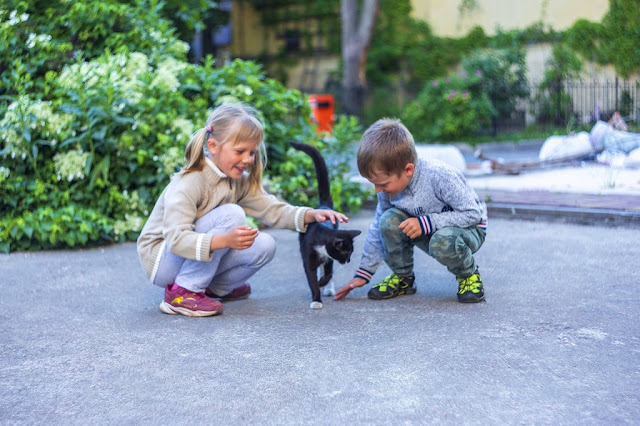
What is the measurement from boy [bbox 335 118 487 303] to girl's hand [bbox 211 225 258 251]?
0.65m

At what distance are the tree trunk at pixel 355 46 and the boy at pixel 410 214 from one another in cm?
1479

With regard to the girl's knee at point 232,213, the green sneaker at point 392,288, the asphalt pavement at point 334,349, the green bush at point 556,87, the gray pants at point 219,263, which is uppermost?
the green bush at point 556,87

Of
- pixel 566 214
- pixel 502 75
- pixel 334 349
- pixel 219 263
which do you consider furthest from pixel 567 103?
pixel 334 349

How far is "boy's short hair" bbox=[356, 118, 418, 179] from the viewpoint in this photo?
11.4ft

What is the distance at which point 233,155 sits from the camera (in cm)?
357

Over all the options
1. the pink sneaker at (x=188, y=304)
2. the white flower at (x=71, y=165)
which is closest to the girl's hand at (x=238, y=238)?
the pink sneaker at (x=188, y=304)

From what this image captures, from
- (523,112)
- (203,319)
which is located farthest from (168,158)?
(523,112)

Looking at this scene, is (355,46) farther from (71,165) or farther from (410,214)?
(410,214)

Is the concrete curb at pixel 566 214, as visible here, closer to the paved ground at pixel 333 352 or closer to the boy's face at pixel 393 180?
the paved ground at pixel 333 352

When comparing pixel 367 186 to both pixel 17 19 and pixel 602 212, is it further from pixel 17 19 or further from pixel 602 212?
pixel 17 19

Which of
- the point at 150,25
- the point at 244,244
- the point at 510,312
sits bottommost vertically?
the point at 510,312

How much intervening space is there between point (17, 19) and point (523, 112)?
557 inches

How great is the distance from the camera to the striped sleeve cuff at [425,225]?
11.8 ft

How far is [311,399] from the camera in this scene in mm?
2484
